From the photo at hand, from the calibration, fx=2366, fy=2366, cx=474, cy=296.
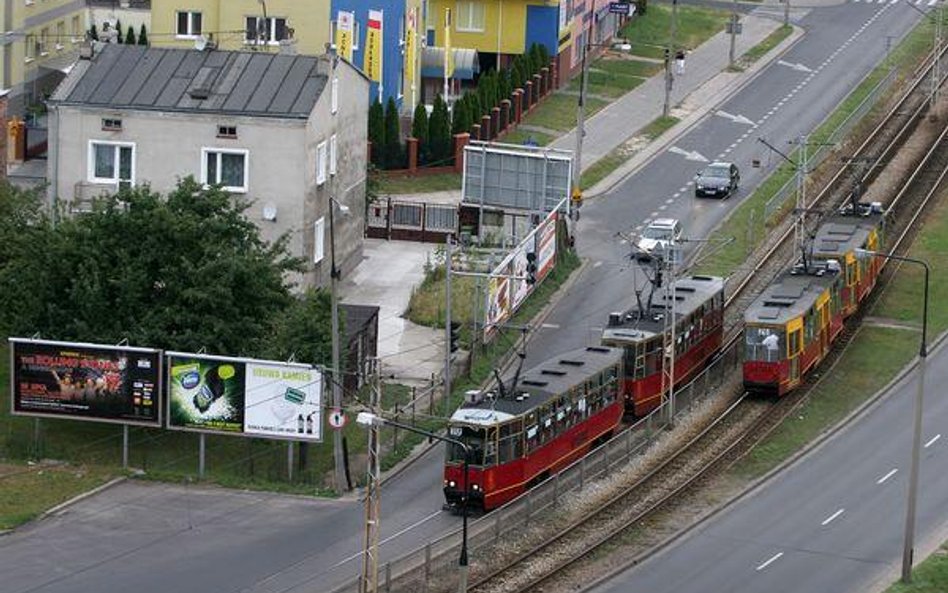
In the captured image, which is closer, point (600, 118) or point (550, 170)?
point (550, 170)

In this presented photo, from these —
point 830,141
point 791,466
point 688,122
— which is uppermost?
point 688,122

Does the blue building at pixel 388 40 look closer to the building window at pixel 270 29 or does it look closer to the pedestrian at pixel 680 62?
the building window at pixel 270 29

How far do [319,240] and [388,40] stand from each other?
30066 millimetres

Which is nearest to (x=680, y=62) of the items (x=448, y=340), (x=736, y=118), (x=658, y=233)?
(x=736, y=118)

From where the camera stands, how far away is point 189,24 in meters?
115

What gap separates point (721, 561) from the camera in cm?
6391

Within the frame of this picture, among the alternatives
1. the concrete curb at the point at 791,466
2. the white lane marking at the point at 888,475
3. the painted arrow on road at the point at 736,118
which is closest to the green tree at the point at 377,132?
the painted arrow on road at the point at 736,118

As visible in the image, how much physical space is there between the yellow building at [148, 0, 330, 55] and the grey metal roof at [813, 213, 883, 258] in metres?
28.2

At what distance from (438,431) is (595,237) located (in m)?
29.0

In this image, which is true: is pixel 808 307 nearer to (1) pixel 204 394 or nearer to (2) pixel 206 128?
(1) pixel 204 394

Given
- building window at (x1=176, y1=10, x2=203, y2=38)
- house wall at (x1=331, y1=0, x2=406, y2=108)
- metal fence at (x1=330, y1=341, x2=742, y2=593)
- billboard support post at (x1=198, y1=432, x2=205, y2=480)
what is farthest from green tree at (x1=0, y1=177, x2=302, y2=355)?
building window at (x1=176, y1=10, x2=203, y2=38)

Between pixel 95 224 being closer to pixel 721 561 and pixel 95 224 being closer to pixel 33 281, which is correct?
pixel 33 281

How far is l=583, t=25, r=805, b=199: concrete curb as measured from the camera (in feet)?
367

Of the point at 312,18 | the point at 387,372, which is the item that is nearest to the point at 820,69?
the point at 312,18
